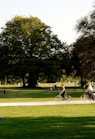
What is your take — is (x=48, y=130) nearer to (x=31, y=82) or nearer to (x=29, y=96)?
(x=29, y=96)

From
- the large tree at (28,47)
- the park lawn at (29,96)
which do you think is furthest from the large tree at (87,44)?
the large tree at (28,47)

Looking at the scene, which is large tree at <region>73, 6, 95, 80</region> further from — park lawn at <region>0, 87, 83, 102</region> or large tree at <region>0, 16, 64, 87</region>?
large tree at <region>0, 16, 64, 87</region>

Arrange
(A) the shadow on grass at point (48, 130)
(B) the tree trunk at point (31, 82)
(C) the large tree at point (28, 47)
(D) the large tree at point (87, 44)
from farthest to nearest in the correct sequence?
(B) the tree trunk at point (31, 82) < (C) the large tree at point (28, 47) < (D) the large tree at point (87, 44) < (A) the shadow on grass at point (48, 130)

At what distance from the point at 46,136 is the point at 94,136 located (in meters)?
1.54

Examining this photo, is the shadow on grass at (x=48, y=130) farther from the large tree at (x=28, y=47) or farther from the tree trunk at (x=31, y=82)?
the tree trunk at (x=31, y=82)

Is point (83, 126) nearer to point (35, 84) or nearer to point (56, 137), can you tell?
point (56, 137)

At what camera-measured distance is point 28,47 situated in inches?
3954

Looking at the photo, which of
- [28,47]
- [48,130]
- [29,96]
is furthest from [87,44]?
[48,130]

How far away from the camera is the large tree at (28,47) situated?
3787 inches

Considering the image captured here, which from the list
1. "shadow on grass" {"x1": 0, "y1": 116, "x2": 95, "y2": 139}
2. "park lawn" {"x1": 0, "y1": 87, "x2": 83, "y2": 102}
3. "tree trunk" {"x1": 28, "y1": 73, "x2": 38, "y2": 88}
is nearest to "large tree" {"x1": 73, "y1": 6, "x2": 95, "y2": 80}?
"park lawn" {"x1": 0, "y1": 87, "x2": 83, "y2": 102}

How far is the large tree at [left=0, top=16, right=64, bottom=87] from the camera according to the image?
96.2 metres

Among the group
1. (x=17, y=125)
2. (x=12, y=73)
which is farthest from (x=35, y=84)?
(x=17, y=125)

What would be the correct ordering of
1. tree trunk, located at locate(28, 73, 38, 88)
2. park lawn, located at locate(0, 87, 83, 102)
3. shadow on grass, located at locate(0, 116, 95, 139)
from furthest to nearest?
tree trunk, located at locate(28, 73, 38, 88)
park lawn, located at locate(0, 87, 83, 102)
shadow on grass, located at locate(0, 116, 95, 139)

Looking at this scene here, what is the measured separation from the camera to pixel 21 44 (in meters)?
101
